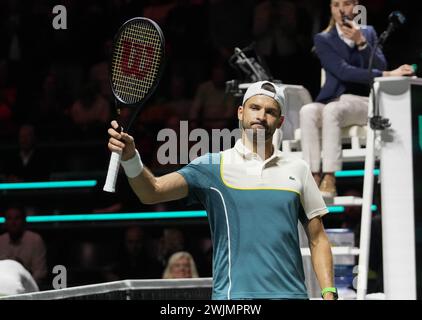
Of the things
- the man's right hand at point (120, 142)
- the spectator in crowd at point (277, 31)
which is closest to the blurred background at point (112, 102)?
the spectator in crowd at point (277, 31)

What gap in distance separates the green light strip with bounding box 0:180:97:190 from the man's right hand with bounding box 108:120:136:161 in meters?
5.50

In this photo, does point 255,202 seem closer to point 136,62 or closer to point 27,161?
point 136,62

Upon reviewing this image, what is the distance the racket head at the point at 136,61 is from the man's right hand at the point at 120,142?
0.52 meters

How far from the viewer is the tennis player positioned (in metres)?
3.98

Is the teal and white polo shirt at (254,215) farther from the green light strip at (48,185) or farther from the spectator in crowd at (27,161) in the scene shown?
the spectator in crowd at (27,161)

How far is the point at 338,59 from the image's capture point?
6.82 m

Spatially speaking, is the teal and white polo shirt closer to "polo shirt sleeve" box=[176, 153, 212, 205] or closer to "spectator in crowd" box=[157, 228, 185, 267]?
"polo shirt sleeve" box=[176, 153, 212, 205]

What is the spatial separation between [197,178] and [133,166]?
0.34 m

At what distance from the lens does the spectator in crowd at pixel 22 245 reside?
8.73 m

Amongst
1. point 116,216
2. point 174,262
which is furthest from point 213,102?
point 174,262

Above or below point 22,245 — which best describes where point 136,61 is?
above
